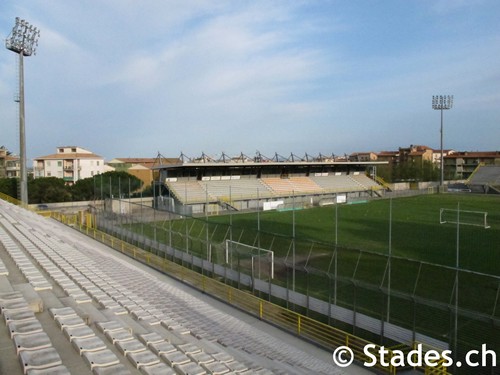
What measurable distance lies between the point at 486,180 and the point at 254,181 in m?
30.7

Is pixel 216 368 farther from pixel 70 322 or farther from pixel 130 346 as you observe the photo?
pixel 70 322

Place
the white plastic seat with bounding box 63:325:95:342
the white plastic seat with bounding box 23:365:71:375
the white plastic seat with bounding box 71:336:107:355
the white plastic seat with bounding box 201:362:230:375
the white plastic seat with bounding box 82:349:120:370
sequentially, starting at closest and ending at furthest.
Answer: the white plastic seat with bounding box 23:365:71:375 < the white plastic seat with bounding box 82:349:120:370 < the white plastic seat with bounding box 71:336:107:355 < the white plastic seat with bounding box 201:362:230:375 < the white plastic seat with bounding box 63:325:95:342

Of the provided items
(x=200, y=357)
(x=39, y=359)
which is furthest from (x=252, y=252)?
(x=39, y=359)

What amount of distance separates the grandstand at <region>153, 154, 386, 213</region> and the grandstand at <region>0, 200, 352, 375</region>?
839 inches

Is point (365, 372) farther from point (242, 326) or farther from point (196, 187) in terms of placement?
point (196, 187)

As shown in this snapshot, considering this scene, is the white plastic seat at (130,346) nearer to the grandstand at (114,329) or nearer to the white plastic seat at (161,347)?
the grandstand at (114,329)

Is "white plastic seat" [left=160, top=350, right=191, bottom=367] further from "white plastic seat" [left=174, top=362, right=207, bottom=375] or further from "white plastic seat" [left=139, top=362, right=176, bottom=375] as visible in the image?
"white plastic seat" [left=139, top=362, right=176, bottom=375]

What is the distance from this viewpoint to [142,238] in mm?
21750

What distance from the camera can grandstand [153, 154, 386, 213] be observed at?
38094 millimetres

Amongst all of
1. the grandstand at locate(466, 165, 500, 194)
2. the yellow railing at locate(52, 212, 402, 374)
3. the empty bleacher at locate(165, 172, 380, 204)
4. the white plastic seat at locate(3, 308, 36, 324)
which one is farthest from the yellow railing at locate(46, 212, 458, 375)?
the grandstand at locate(466, 165, 500, 194)

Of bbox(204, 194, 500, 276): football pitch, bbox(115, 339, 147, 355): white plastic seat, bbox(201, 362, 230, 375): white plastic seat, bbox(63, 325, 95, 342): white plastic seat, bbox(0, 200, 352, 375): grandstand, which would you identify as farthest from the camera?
bbox(204, 194, 500, 276): football pitch

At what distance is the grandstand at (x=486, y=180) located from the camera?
162 ft

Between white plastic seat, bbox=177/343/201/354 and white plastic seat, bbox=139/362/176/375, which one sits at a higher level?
white plastic seat, bbox=139/362/176/375

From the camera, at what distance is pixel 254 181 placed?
44844 millimetres
